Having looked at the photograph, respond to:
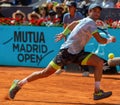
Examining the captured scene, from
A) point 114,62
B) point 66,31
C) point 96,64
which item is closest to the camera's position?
point 96,64

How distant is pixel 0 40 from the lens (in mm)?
15148

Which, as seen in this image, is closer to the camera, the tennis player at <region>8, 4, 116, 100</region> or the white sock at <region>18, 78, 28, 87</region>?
the tennis player at <region>8, 4, 116, 100</region>

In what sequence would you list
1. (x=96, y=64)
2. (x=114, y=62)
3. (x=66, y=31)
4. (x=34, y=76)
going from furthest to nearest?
1. (x=114, y=62)
2. (x=66, y=31)
3. (x=34, y=76)
4. (x=96, y=64)

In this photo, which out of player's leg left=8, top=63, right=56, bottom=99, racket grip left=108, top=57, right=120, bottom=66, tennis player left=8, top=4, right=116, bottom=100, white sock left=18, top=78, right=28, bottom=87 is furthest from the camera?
racket grip left=108, top=57, right=120, bottom=66

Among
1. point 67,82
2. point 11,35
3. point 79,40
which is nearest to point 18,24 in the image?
point 11,35

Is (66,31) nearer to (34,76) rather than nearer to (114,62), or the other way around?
(34,76)

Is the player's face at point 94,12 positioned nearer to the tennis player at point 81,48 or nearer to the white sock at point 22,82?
the tennis player at point 81,48

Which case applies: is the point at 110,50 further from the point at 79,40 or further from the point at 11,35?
the point at 79,40

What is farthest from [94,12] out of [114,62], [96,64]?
[114,62]

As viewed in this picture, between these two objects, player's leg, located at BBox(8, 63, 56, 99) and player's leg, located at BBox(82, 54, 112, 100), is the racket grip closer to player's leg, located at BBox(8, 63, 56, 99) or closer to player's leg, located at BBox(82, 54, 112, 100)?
player's leg, located at BBox(82, 54, 112, 100)

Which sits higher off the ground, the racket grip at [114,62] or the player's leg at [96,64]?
the player's leg at [96,64]

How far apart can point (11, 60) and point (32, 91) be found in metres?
5.56

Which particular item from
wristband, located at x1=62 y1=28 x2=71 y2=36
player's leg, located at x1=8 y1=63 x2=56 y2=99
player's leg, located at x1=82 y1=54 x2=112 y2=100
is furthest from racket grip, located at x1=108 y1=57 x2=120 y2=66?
player's leg, located at x1=8 y1=63 x2=56 y2=99

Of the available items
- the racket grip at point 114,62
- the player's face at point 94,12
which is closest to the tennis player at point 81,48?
the player's face at point 94,12
